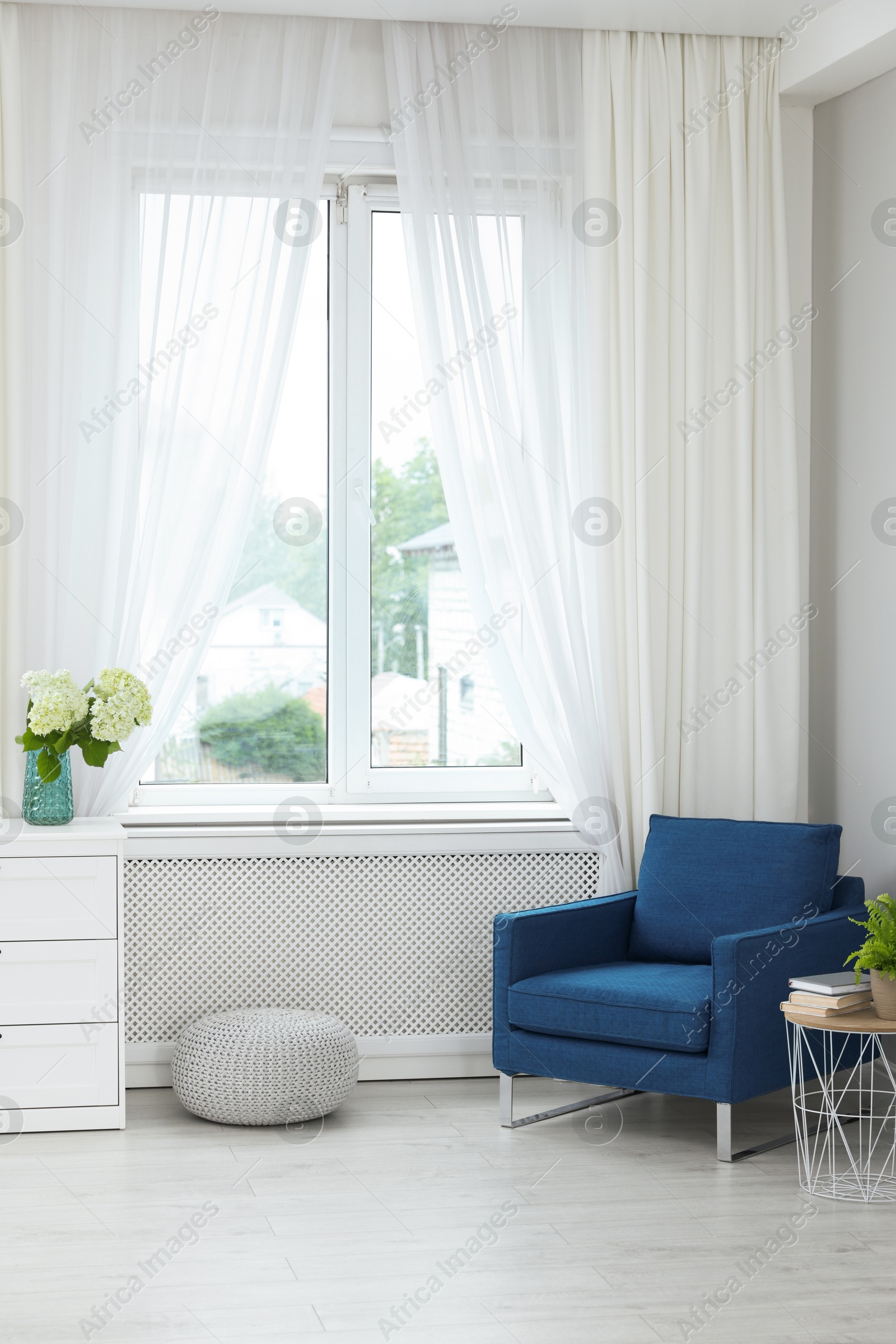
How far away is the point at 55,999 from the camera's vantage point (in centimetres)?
325

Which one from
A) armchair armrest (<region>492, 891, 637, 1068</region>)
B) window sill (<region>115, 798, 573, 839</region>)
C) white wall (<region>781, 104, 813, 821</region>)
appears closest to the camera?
armchair armrest (<region>492, 891, 637, 1068</region>)

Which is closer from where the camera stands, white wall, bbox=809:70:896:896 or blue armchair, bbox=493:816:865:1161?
blue armchair, bbox=493:816:865:1161

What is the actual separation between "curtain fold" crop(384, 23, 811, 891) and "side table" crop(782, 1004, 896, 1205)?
0.80m

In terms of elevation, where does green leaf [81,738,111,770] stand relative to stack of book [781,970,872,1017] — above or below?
above

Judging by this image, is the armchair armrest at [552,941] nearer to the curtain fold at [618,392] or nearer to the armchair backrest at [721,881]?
the armchair backrest at [721,881]

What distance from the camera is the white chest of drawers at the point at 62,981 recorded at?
10.6 ft

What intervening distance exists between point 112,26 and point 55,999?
110 inches

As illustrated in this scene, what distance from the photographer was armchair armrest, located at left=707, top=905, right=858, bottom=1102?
118 inches

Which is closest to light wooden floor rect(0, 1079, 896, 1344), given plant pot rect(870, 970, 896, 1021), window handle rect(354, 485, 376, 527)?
plant pot rect(870, 970, 896, 1021)

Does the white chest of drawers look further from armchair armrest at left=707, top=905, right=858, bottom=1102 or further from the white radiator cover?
armchair armrest at left=707, top=905, right=858, bottom=1102

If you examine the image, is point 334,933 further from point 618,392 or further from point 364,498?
point 618,392

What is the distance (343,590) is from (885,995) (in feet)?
6.57

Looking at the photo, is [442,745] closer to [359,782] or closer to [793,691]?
[359,782]

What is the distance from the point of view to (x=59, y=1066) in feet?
10.7
